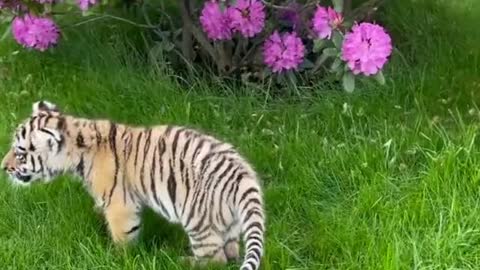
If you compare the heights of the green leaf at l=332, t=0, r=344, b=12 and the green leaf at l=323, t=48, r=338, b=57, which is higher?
the green leaf at l=332, t=0, r=344, b=12

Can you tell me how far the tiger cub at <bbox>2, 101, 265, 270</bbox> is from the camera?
4035mm

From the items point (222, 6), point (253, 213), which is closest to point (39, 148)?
point (253, 213)

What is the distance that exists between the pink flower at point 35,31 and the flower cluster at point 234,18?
0.90m

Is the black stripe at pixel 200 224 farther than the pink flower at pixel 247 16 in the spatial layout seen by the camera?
No

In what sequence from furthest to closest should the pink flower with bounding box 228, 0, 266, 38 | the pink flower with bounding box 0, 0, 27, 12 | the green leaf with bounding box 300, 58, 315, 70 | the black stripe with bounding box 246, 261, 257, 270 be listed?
the green leaf with bounding box 300, 58, 315, 70 → the pink flower with bounding box 228, 0, 266, 38 → the pink flower with bounding box 0, 0, 27, 12 → the black stripe with bounding box 246, 261, 257, 270

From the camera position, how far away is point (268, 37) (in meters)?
5.70

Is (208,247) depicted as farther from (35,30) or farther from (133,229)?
(35,30)

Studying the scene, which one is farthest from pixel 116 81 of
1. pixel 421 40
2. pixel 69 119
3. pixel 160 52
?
pixel 421 40

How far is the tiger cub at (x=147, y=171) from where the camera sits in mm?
4035

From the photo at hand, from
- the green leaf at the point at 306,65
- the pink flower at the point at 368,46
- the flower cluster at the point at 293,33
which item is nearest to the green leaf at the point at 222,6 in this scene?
the flower cluster at the point at 293,33

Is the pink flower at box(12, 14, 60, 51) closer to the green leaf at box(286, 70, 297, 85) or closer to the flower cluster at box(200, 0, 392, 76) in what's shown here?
the flower cluster at box(200, 0, 392, 76)

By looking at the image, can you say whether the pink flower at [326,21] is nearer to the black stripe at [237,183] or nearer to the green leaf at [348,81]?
the green leaf at [348,81]

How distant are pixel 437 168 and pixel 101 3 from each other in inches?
89.1

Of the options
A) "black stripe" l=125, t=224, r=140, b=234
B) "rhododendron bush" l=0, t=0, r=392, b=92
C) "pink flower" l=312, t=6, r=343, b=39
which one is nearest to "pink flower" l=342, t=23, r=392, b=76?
"rhododendron bush" l=0, t=0, r=392, b=92
